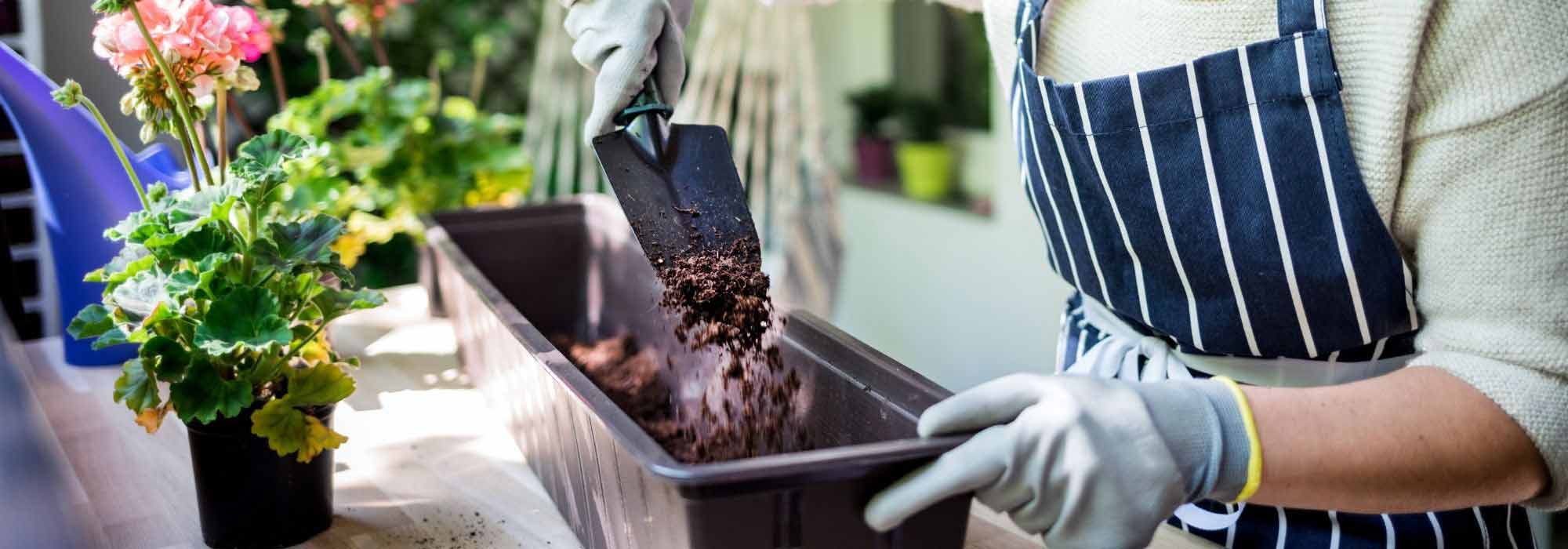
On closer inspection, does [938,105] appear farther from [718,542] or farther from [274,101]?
[718,542]

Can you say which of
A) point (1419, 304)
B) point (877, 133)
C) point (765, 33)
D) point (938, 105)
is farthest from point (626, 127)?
point (877, 133)

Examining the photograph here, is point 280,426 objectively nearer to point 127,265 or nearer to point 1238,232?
point 127,265

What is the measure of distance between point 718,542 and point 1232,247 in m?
0.59

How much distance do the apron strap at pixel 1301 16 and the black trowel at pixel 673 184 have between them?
0.51 metres

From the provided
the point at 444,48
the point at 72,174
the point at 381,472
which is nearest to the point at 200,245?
the point at 381,472

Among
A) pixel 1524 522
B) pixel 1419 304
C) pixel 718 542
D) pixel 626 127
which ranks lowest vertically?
pixel 1524 522

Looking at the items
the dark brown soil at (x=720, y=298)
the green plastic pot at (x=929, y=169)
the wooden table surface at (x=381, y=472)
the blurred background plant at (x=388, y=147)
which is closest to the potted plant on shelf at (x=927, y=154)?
the green plastic pot at (x=929, y=169)

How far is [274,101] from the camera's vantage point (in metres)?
4.61

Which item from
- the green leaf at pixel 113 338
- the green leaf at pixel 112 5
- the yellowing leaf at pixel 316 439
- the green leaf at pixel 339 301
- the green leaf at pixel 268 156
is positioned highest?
the green leaf at pixel 112 5

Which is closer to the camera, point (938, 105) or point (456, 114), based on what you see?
point (456, 114)

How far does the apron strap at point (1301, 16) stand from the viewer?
101 centimetres

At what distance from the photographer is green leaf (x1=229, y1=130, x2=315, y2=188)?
3.34 feet

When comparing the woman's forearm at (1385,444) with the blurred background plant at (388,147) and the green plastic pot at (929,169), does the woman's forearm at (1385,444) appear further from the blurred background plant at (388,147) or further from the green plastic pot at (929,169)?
the green plastic pot at (929,169)

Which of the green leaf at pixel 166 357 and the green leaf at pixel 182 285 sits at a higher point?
the green leaf at pixel 182 285
